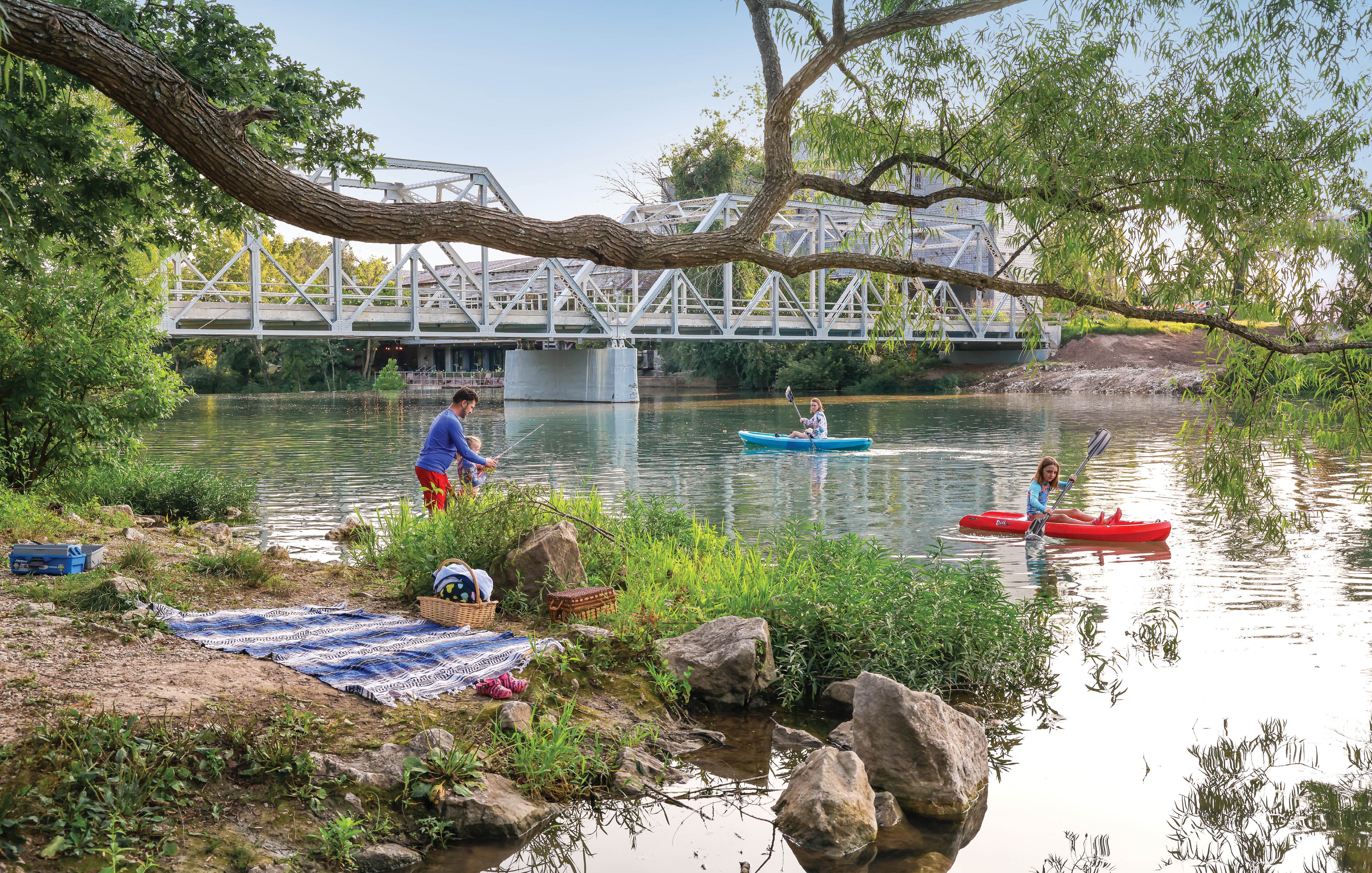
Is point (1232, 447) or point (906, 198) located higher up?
point (906, 198)

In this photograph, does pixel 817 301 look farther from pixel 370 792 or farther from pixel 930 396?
pixel 370 792

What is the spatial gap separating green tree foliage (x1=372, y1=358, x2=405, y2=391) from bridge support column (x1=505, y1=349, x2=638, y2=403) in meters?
10.4

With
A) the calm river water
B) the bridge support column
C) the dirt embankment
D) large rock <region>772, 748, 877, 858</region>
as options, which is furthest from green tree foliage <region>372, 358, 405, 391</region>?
large rock <region>772, 748, 877, 858</region>

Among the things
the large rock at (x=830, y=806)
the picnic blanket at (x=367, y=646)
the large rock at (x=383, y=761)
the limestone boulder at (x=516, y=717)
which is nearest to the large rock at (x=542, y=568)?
the picnic blanket at (x=367, y=646)

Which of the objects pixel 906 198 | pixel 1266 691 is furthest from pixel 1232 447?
pixel 906 198

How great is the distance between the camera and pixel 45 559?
783 cm

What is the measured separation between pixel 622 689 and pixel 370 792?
203 centimetres

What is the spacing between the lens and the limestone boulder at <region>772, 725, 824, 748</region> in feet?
20.7

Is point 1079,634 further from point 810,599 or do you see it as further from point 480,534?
point 480,534

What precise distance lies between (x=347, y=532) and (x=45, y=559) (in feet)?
17.6

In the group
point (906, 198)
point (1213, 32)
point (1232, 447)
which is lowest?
point (1232, 447)

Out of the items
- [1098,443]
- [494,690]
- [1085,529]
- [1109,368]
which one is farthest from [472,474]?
[1109,368]

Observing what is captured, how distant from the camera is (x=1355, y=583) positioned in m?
11.0

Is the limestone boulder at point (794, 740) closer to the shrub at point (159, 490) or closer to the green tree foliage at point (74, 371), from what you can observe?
the green tree foliage at point (74, 371)
